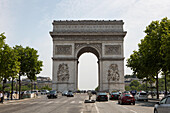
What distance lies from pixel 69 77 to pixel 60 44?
9.12 metres

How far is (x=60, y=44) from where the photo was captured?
63.0 meters

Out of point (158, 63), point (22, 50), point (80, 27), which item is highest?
point (80, 27)

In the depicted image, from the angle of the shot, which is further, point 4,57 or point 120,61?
point 120,61

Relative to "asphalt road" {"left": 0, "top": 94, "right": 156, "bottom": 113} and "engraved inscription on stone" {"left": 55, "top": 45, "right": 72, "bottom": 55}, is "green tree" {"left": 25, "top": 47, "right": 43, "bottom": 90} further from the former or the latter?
"engraved inscription on stone" {"left": 55, "top": 45, "right": 72, "bottom": 55}

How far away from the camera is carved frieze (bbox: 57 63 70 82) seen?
61406 mm

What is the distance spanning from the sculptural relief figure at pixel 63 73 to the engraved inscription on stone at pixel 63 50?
10.6ft

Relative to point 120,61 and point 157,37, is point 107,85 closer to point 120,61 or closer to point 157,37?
point 120,61

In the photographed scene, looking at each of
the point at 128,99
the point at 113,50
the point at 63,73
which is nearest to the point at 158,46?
the point at 128,99

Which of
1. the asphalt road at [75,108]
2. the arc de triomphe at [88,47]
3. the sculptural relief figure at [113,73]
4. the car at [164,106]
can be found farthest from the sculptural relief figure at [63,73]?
the car at [164,106]

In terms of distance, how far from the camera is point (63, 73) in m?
61.8

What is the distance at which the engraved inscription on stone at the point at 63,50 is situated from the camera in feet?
205

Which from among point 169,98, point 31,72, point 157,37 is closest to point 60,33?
point 31,72

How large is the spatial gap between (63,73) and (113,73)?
13.1m

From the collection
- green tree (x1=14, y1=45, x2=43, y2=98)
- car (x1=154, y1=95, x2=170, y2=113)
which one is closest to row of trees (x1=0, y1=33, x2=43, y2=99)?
green tree (x1=14, y1=45, x2=43, y2=98)
